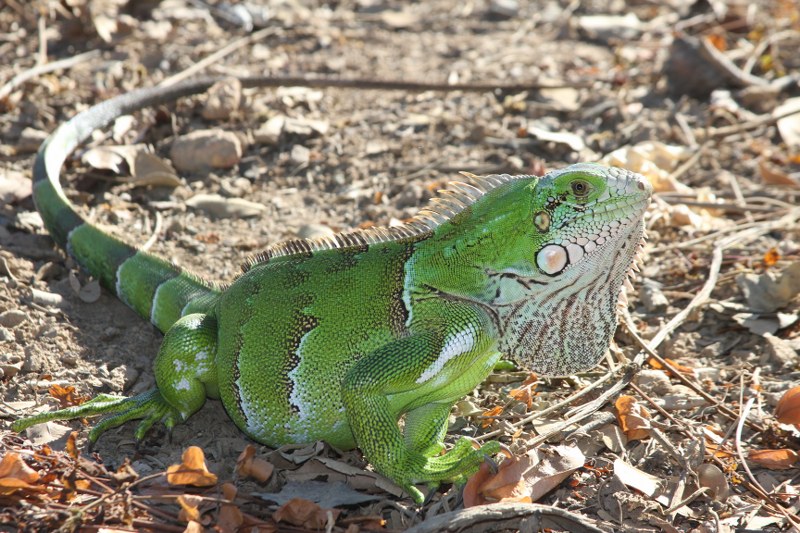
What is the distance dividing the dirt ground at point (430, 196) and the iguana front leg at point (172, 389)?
105mm

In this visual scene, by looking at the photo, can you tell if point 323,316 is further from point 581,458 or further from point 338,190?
point 338,190

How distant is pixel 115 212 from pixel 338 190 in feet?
5.30

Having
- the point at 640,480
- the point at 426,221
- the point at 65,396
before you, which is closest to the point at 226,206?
the point at 65,396

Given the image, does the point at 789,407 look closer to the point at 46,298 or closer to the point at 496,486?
the point at 496,486

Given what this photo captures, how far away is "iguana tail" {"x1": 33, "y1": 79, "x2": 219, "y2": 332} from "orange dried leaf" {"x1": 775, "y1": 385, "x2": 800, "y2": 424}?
2927mm

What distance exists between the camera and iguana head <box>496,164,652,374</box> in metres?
3.60

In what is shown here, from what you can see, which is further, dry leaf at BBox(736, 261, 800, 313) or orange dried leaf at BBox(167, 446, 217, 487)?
dry leaf at BBox(736, 261, 800, 313)

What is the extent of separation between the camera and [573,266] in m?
3.67

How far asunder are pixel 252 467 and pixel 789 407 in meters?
2.53

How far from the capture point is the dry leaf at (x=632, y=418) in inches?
164

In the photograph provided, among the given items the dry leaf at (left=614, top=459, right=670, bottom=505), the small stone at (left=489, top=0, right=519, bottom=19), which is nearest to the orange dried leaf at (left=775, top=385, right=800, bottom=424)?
the dry leaf at (left=614, top=459, right=670, bottom=505)

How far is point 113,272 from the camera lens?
5.24 m

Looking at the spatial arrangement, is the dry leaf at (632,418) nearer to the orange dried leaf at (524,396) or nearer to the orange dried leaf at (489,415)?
the orange dried leaf at (524,396)

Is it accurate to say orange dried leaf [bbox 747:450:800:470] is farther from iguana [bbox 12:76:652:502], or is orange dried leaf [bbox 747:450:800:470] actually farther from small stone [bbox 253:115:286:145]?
small stone [bbox 253:115:286:145]
